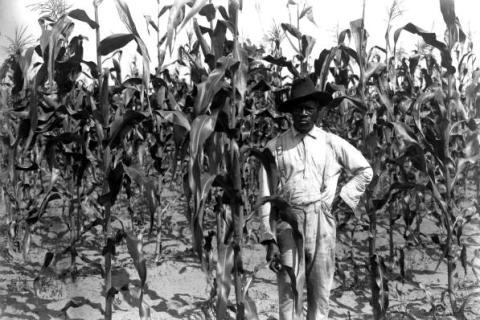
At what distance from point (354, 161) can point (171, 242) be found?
142 inches

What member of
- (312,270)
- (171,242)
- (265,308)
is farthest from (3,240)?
(312,270)

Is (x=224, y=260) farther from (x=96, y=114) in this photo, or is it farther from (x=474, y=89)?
(x=474, y=89)

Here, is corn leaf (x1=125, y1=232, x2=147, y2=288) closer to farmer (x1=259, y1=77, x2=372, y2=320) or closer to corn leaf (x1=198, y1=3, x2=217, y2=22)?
farmer (x1=259, y1=77, x2=372, y2=320)

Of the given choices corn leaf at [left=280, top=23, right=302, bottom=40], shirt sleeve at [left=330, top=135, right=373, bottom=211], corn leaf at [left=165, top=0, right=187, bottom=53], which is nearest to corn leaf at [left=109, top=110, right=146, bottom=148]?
corn leaf at [left=165, top=0, right=187, bottom=53]

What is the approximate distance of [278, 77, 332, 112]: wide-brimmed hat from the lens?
2.88m

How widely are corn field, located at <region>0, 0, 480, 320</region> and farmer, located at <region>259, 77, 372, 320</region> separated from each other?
216 mm

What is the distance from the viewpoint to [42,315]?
4238 millimetres

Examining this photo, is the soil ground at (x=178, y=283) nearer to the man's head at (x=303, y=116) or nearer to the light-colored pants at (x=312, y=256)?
the light-colored pants at (x=312, y=256)

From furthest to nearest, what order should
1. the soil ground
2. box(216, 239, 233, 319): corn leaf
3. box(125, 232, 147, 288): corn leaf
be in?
the soil ground, box(125, 232, 147, 288): corn leaf, box(216, 239, 233, 319): corn leaf

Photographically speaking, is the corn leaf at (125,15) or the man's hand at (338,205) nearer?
the corn leaf at (125,15)

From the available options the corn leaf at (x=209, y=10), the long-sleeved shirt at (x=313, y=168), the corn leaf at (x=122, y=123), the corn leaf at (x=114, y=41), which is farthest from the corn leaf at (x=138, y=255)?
the corn leaf at (x=209, y=10)

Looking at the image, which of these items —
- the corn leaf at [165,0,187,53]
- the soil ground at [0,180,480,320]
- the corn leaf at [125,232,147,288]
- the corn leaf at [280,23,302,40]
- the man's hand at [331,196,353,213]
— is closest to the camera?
the corn leaf at [165,0,187,53]

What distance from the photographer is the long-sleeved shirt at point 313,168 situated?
304 cm

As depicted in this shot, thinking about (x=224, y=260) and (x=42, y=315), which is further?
(x=42, y=315)
